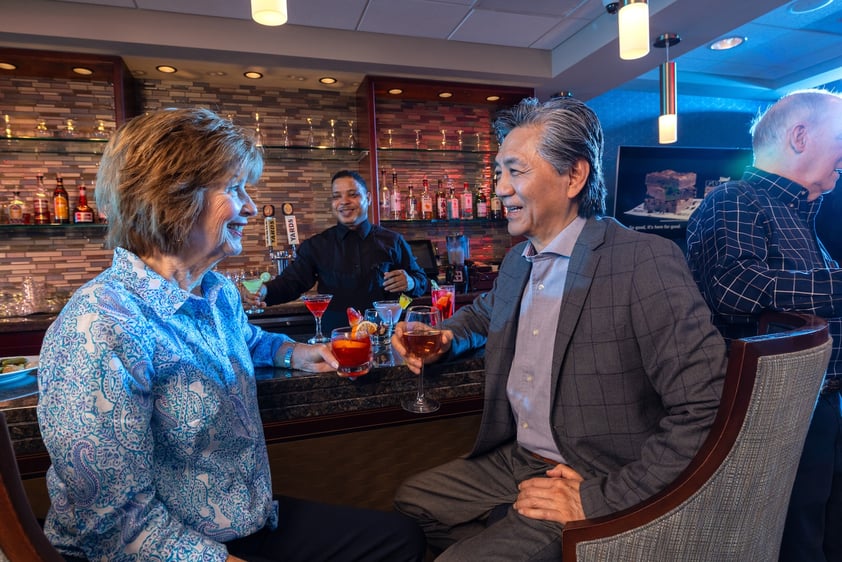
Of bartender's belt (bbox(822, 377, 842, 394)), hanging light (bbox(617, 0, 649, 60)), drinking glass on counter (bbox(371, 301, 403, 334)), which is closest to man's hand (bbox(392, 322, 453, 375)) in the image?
drinking glass on counter (bbox(371, 301, 403, 334))

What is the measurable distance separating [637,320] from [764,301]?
0.78 metres

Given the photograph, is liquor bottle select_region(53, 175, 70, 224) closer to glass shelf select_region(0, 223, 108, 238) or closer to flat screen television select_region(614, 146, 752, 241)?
glass shelf select_region(0, 223, 108, 238)

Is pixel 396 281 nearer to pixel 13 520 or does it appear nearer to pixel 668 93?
pixel 668 93

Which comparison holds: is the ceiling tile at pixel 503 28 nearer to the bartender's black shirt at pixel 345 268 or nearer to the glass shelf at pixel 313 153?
the glass shelf at pixel 313 153

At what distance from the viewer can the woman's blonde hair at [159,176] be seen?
1107mm

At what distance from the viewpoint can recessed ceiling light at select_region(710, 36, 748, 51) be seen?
421cm

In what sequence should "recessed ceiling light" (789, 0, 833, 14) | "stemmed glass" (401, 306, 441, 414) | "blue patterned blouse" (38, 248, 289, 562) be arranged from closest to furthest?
"blue patterned blouse" (38, 248, 289, 562) < "stemmed glass" (401, 306, 441, 414) < "recessed ceiling light" (789, 0, 833, 14)

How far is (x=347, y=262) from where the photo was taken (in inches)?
142

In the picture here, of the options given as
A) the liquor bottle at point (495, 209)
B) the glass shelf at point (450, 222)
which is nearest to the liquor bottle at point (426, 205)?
the glass shelf at point (450, 222)

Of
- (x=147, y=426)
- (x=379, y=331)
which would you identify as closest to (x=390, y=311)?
(x=379, y=331)

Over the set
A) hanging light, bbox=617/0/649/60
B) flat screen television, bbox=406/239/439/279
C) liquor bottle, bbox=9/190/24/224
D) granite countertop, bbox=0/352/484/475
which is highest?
hanging light, bbox=617/0/649/60

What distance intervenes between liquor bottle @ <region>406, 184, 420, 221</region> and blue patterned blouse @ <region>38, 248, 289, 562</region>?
3.33 meters

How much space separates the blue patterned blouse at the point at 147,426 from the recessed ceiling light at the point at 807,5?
4.44 m

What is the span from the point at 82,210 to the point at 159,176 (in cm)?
327
